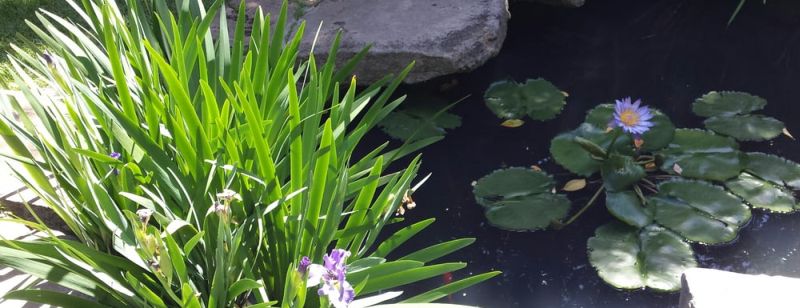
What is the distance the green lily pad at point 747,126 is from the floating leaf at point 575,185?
0.59 m

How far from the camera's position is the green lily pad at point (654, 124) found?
2.68 metres

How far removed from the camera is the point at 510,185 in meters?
2.54

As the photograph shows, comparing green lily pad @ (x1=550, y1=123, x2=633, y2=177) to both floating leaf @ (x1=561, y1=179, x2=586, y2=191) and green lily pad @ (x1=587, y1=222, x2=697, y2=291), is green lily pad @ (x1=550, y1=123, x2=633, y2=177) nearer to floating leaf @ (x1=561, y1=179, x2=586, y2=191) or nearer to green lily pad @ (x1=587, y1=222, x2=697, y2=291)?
floating leaf @ (x1=561, y1=179, x2=586, y2=191)

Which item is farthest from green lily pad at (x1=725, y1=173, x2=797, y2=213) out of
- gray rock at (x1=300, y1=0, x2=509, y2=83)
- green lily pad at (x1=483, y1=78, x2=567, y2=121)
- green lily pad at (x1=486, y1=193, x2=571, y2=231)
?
gray rock at (x1=300, y1=0, x2=509, y2=83)

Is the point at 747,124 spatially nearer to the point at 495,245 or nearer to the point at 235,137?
the point at 495,245

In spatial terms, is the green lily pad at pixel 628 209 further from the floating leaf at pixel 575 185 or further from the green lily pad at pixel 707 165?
the green lily pad at pixel 707 165

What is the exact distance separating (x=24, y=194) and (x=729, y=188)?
→ 215 centimetres

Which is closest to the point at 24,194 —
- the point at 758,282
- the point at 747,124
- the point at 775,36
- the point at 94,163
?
the point at 94,163

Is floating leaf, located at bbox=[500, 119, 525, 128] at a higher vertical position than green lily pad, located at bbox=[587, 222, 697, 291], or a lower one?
higher

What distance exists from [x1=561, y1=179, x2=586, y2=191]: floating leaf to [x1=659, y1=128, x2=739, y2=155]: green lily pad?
33 cm

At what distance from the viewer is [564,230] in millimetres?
2428

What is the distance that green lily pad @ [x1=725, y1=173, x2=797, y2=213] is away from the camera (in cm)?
242

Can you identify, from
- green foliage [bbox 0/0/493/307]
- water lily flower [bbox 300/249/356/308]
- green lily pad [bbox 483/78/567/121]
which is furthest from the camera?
green lily pad [bbox 483/78/567/121]

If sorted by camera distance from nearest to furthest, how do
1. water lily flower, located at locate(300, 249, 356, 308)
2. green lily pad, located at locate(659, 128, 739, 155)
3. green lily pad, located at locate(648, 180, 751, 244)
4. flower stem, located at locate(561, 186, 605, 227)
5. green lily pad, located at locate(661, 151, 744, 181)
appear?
water lily flower, located at locate(300, 249, 356, 308) < green lily pad, located at locate(648, 180, 751, 244) < flower stem, located at locate(561, 186, 605, 227) < green lily pad, located at locate(661, 151, 744, 181) < green lily pad, located at locate(659, 128, 739, 155)
